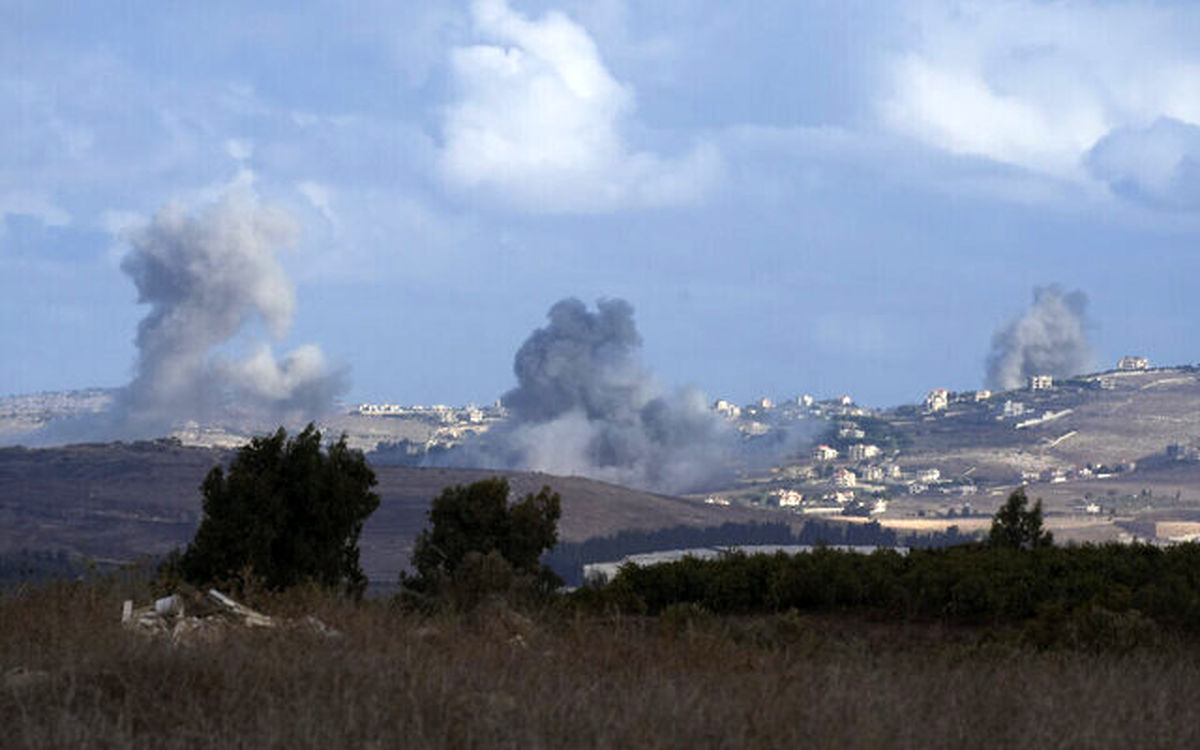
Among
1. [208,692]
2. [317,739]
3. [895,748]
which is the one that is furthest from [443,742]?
[895,748]

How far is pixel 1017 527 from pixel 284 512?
15371 mm

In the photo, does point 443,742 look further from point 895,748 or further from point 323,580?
point 323,580

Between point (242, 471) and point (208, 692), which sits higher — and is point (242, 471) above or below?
above

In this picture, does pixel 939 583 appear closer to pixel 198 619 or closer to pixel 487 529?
pixel 198 619

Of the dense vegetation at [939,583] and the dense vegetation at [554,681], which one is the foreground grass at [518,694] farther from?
the dense vegetation at [939,583]

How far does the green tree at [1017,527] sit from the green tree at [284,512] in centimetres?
1330

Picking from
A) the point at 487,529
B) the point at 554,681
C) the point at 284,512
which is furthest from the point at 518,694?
the point at 487,529

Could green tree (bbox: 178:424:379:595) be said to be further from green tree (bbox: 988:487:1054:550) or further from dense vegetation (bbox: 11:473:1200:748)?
green tree (bbox: 988:487:1054:550)

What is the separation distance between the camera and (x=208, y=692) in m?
9.84

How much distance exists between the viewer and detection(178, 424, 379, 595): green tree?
26938mm

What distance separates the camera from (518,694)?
1019 centimetres

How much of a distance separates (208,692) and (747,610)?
49.4 feet

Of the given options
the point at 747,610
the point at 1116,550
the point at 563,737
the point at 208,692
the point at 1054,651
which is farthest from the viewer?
the point at 1116,550

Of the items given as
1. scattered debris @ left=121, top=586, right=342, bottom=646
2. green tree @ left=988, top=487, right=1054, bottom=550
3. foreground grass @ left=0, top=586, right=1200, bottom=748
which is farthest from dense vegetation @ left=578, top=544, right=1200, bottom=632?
scattered debris @ left=121, top=586, right=342, bottom=646
